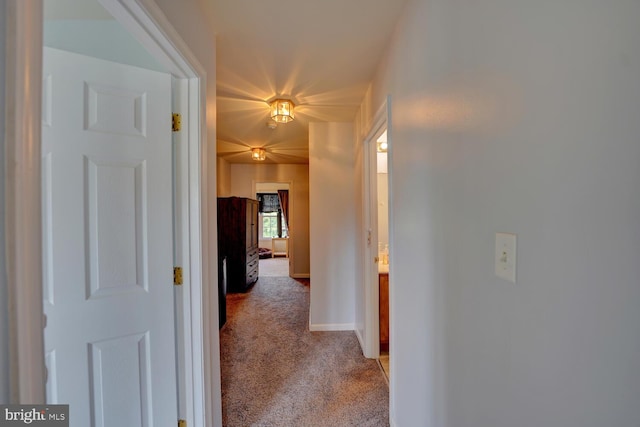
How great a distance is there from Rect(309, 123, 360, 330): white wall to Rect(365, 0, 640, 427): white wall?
6.08 ft

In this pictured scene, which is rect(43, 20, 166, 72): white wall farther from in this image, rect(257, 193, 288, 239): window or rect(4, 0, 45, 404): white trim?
rect(257, 193, 288, 239): window

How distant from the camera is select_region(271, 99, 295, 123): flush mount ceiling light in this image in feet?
7.86

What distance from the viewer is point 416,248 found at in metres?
1.28

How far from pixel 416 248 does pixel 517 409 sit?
687 mm

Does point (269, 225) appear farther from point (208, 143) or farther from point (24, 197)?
point (24, 197)

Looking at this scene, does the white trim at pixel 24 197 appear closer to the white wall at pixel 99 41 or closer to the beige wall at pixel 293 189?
the white wall at pixel 99 41

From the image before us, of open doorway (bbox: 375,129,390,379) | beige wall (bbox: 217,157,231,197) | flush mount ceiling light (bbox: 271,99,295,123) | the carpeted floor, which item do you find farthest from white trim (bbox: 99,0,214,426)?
beige wall (bbox: 217,157,231,197)

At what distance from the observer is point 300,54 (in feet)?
5.81

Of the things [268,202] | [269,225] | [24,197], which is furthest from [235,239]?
[269,225]

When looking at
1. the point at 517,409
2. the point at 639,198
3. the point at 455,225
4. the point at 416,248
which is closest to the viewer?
the point at 639,198

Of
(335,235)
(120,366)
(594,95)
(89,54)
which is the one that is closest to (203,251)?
(120,366)

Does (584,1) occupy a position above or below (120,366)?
above

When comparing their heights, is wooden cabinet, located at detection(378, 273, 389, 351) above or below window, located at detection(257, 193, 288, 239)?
below

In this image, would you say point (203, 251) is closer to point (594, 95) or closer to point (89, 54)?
point (89, 54)
